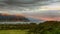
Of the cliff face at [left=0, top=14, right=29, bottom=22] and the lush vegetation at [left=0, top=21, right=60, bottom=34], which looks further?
the cliff face at [left=0, top=14, right=29, bottom=22]

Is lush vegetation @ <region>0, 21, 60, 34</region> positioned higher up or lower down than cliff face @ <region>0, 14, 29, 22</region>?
lower down

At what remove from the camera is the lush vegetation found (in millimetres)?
2100

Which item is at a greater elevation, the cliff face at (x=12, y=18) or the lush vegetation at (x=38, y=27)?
the cliff face at (x=12, y=18)

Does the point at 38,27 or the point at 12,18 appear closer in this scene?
the point at 38,27

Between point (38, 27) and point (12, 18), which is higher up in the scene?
point (12, 18)

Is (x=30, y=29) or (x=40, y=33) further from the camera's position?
(x=30, y=29)

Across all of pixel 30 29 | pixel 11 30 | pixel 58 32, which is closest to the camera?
pixel 58 32

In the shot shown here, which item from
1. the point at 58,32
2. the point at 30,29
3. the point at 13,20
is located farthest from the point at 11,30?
the point at 58,32

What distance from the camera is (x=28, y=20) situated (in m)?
2.45

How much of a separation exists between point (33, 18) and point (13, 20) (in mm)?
308

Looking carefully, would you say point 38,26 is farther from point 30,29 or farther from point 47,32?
point 47,32

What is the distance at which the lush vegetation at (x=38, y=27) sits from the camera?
2100 millimetres

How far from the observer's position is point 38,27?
2275 mm

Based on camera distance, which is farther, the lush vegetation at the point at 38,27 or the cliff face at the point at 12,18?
the cliff face at the point at 12,18
